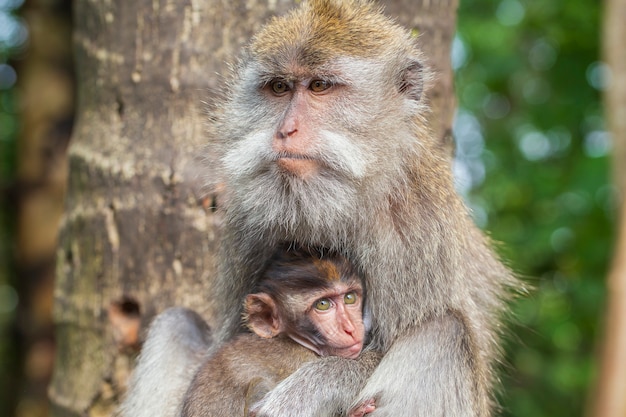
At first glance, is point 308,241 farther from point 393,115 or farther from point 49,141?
point 49,141

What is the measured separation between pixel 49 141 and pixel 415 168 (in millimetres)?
5455

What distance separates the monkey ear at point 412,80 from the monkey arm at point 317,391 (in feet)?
4.62

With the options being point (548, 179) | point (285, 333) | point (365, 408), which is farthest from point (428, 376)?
point (548, 179)

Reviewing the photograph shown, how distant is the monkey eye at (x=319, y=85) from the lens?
4.16 meters

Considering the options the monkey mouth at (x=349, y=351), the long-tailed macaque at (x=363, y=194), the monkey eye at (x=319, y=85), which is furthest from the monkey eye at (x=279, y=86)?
the monkey mouth at (x=349, y=351)

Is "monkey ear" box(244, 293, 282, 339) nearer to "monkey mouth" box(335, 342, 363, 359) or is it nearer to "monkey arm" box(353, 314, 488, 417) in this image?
"monkey mouth" box(335, 342, 363, 359)

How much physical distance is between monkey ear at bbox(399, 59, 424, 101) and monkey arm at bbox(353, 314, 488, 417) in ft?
3.86

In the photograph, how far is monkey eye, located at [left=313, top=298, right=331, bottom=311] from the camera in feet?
13.8

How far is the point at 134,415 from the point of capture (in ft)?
15.7

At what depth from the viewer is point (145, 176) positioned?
17.3 ft

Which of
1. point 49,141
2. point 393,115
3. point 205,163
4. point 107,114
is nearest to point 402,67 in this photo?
point 393,115

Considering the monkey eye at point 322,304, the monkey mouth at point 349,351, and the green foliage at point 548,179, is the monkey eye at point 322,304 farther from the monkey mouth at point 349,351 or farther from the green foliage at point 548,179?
the green foliage at point 548,179

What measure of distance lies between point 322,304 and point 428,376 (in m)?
0.61

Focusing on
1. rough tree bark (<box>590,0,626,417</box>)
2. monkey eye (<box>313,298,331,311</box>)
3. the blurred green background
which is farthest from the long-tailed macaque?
the blurred green background
